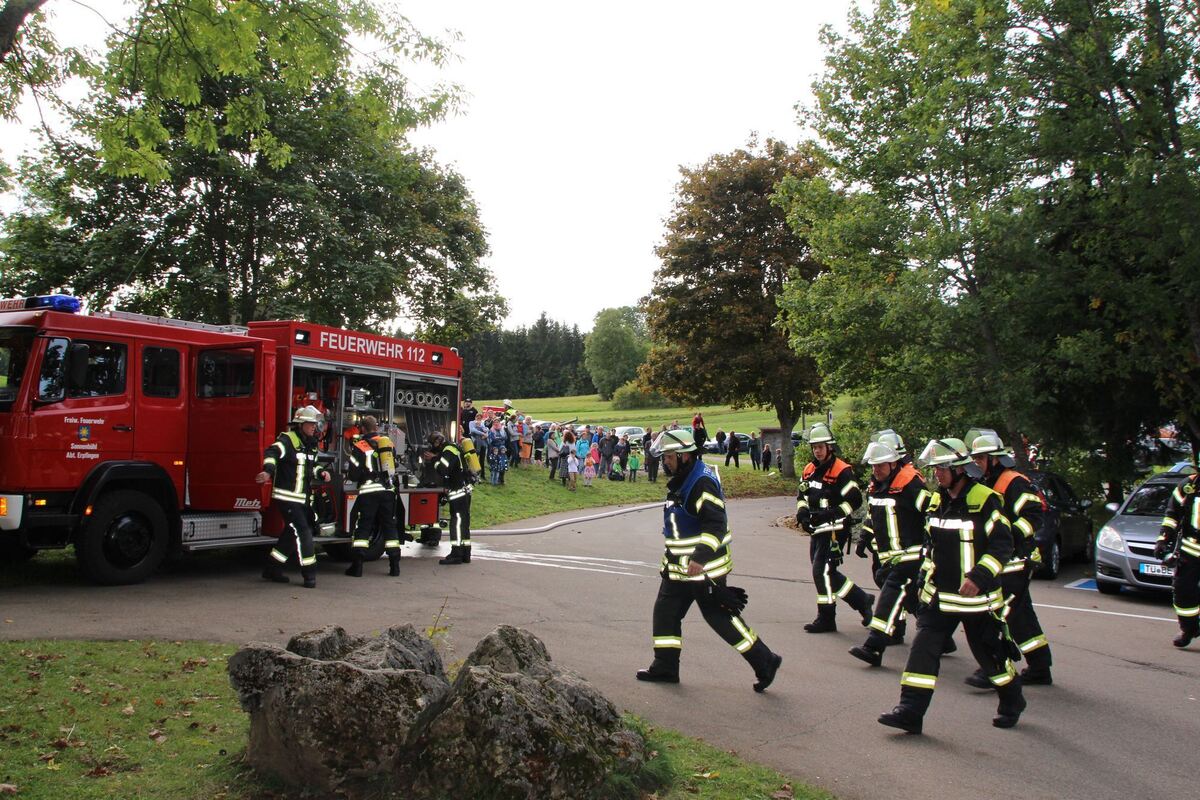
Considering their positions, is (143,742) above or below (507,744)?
below

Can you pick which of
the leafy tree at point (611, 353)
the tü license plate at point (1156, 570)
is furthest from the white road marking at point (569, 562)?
the leafy tree at point (611, 353)

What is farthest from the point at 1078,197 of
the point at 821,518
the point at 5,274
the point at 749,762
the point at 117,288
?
the point at 5,274

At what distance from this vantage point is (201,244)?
63.5 ft

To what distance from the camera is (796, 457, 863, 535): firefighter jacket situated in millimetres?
9117

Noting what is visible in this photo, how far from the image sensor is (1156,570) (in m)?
12.2

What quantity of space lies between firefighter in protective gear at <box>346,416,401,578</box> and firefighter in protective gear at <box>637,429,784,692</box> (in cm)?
561

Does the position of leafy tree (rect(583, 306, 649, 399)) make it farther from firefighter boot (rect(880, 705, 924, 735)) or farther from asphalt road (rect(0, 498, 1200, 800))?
firefighter boot (rect(880, 705, 924, 735))

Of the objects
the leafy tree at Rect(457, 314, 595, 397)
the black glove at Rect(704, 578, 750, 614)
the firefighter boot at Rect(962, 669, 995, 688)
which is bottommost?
the firefighter boot at Rect(962, 669, 995, 688)

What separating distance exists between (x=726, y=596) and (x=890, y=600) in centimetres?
205

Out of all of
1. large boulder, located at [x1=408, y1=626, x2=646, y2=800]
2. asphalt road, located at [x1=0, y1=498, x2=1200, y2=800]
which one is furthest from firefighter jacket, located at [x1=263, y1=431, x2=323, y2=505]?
large boulder, located at [x1=408, y1=626, x2=646, y2=800]

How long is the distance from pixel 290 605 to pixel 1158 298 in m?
12.8

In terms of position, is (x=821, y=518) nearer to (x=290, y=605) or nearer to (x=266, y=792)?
(x=290, y=605)

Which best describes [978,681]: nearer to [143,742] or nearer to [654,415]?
[143,742]

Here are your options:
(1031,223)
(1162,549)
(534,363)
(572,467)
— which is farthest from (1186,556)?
(534,363)
